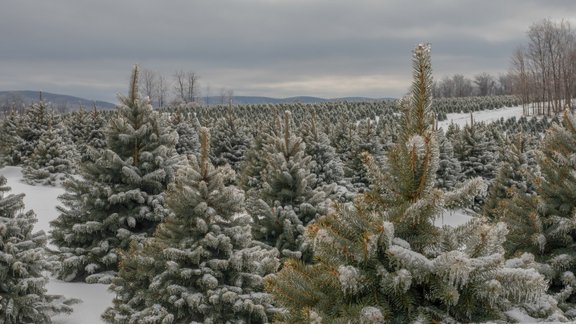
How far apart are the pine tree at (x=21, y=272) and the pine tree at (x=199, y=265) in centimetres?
100

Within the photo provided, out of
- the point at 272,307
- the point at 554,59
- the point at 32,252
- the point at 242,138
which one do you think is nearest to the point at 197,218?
the point at 272,307

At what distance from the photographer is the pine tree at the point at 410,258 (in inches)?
108

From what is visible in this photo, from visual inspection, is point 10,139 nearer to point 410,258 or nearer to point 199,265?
point 199,265

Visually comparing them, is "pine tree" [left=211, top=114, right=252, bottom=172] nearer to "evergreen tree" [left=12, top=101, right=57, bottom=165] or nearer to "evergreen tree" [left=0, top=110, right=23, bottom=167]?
"evergreen tree" [left=12, top=101, right=57, bottom=165]

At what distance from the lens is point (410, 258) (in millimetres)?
2779

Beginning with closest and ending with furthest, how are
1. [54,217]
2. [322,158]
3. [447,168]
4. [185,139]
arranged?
[54,217] < [322,158] < [447,168] < [185,139]

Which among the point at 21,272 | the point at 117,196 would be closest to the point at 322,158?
the point at 117,196

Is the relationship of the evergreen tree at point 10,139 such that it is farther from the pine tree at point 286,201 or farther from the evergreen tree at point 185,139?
the pine tree at point 286,201

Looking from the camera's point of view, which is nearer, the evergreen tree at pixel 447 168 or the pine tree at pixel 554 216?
the pine tree at pixel 554 216

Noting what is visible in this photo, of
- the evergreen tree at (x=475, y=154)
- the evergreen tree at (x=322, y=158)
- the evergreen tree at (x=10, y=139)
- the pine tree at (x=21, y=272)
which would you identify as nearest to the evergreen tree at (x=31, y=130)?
the evergreen tree at (x=10, y=139)

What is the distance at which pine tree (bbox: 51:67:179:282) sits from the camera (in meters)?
8.92

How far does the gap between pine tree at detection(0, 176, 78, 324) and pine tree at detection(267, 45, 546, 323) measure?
479 cm

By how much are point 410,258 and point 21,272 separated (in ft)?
19.1

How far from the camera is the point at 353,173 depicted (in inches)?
803
